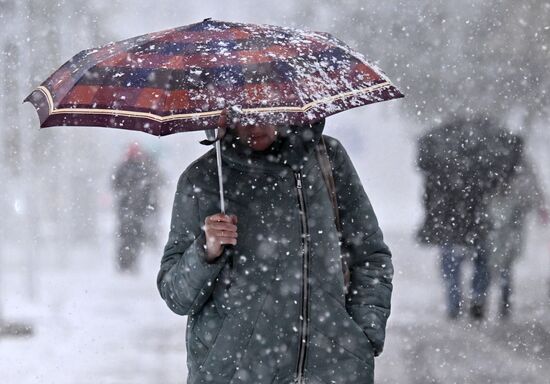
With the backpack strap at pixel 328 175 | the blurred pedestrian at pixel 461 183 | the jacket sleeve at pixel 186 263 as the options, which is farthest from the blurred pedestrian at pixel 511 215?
the jacket sleeve at pixel 186 263

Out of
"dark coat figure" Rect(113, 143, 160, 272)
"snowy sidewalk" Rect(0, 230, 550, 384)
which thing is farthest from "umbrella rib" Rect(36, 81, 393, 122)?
"dark coat figure" Rect(113, 143, 160, 272)

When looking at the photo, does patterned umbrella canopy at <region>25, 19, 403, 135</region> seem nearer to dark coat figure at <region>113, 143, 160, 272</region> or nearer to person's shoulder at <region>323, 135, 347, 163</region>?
person's shoulder at <region>323, 135, 347, 163</region>

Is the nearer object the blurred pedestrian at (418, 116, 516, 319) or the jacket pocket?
the jacket pocket

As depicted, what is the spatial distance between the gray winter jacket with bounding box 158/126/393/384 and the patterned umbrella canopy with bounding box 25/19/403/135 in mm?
224

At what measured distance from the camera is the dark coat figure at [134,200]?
41.0ft

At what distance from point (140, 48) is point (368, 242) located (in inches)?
37.3

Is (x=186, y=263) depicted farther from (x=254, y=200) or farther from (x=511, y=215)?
(x=511, y=215)

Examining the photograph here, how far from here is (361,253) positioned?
11.8ft

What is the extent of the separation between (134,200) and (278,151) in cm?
946

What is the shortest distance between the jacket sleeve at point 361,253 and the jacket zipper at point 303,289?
182mm

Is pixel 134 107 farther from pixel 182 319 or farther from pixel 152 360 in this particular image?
pixel 182 319

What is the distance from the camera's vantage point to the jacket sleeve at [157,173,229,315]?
3265 millimetres

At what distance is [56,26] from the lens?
49.5ft

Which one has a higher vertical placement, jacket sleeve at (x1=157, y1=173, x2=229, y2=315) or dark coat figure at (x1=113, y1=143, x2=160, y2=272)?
dark coat figure at (x1=113, y1=143, x2=160, y2=272)
